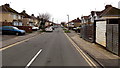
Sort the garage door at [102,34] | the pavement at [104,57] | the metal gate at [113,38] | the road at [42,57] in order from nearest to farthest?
1. the pavement at [104,57]
2. the road at [42,57]
3. the metal gate at [113,38]
4. the garage door at [102,34]

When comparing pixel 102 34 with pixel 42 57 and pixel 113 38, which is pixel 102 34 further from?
pixel 42 57

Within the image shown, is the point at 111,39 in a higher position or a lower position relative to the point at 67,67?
higher

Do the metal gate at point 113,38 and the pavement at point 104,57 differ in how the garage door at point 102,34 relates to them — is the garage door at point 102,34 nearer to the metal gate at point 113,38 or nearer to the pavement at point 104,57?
the pavement at point 104,57

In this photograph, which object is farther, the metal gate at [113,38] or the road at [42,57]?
the metal gate at [113,38]

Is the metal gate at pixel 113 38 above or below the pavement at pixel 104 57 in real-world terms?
above

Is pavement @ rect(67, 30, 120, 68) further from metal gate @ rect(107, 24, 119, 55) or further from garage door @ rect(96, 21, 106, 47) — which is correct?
garage door @ rect(96, 21, 106, 47)

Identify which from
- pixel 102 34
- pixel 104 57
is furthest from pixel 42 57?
pixel 102 34

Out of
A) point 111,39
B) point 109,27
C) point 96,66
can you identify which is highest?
point 109,27

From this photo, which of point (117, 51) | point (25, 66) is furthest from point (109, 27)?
point (25, 66)

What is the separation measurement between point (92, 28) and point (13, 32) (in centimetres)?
1642

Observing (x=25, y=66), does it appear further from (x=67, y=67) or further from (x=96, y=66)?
(x=96, y=66)

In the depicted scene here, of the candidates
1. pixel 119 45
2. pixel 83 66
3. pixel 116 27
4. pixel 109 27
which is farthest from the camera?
pixel 109 27

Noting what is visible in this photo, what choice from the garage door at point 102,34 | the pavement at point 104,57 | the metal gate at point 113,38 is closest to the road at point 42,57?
the pavement at point 104,57

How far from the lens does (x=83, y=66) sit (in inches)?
318
